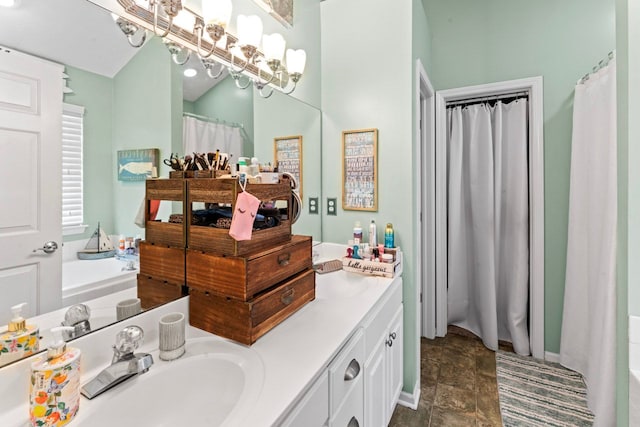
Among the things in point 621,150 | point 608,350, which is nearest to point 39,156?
point 621,150

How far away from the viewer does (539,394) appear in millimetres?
1869

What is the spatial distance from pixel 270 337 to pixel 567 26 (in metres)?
2.84

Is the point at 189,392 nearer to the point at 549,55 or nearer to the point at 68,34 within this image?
the point at 68,34

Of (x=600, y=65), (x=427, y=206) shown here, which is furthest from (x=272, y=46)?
(x=600, y=65)

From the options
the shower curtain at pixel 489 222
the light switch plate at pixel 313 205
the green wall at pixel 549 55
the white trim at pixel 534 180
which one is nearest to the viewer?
the light switch plate at pixel 313 205

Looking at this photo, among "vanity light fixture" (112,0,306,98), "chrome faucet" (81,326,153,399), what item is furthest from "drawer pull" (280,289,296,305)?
"vanity light fixture" (112,0,306,98)

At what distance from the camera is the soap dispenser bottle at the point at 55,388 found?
0.57 meters

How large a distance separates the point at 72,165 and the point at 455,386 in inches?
91.5

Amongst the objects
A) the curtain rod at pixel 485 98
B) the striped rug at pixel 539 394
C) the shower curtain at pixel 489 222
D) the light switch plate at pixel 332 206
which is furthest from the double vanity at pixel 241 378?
the curtain rod at pixel 485 98

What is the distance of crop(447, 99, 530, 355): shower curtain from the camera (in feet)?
7.73

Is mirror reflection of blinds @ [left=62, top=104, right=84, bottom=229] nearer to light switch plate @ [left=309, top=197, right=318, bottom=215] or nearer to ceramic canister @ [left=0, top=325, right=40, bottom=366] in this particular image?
ceramic canister @ [left=0, top=325, right=40, bottom=366]

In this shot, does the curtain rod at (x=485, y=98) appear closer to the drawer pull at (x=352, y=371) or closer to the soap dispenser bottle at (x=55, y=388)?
the drawer pull at (x=352, y=371)

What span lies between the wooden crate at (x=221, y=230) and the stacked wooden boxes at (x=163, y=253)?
0.04m

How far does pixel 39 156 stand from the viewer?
72 cm
